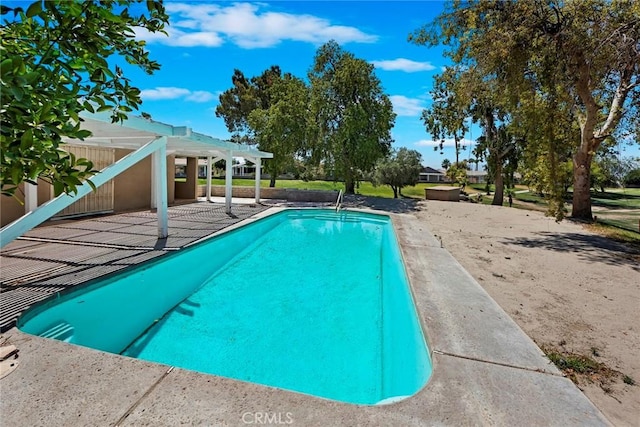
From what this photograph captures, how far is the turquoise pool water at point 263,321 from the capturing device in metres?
4.09

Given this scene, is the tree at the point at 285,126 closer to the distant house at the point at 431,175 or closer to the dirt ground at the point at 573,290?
the dirt ground at the point at 573,290

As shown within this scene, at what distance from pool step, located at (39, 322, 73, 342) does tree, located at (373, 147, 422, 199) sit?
28349 mm

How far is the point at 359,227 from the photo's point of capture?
14320 mm

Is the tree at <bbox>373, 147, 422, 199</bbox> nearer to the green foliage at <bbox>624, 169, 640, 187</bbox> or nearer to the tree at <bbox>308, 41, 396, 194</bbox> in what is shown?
the tree at <bbox>308, 41, 396, 194</bbox>

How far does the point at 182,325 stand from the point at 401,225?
29.3ft

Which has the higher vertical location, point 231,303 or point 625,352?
point 625,352

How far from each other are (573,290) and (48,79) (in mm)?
7393

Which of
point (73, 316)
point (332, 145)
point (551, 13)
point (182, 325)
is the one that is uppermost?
point (551, 13)

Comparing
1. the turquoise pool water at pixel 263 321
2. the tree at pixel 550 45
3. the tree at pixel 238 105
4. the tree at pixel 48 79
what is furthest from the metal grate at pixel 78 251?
the tree at pixel 238 105

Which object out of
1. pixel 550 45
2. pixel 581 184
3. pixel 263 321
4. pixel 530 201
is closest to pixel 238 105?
pixel 530 201

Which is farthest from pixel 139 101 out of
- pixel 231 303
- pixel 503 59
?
pixel 503 59

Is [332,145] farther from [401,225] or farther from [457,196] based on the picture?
[401,225]

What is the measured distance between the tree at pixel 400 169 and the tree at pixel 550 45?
18.9m

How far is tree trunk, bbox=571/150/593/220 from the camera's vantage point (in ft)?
43.0
